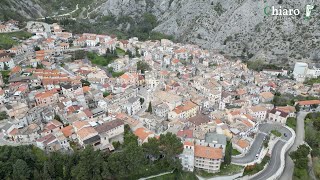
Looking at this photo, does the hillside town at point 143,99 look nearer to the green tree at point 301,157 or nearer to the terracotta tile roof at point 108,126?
the terracotta tile roof at point 108,126

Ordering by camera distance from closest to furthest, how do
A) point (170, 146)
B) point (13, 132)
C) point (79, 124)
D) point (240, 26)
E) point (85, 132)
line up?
1. point (170, 146)
2. point (85, 132)
3. point (13, 132)
4. point (79, 124)
5. point (240, 26)

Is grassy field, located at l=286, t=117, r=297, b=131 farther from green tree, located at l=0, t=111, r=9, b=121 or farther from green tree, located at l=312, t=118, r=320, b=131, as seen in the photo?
green tree, located at l=0, t=111, r=9, b=121

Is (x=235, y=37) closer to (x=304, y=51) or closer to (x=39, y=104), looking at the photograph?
(x=304, y=51)

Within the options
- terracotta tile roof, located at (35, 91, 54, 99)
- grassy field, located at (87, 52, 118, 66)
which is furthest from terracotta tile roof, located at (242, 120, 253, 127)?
grassy field, located at (87, 52, 118, 66)

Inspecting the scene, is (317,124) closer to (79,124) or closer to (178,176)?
(178,176)

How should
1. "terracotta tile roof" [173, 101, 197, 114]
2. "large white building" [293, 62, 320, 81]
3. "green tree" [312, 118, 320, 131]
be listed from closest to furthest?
"green tree" [312, 118, 320, 131] → "terracotta tile roof" [173, 101, 197, 114] → "large white building" [293, 62, 320, 81]

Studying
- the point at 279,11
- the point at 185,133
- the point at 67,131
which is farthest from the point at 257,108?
the point at 279,11

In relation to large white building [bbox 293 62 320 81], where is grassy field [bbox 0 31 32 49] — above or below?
above
